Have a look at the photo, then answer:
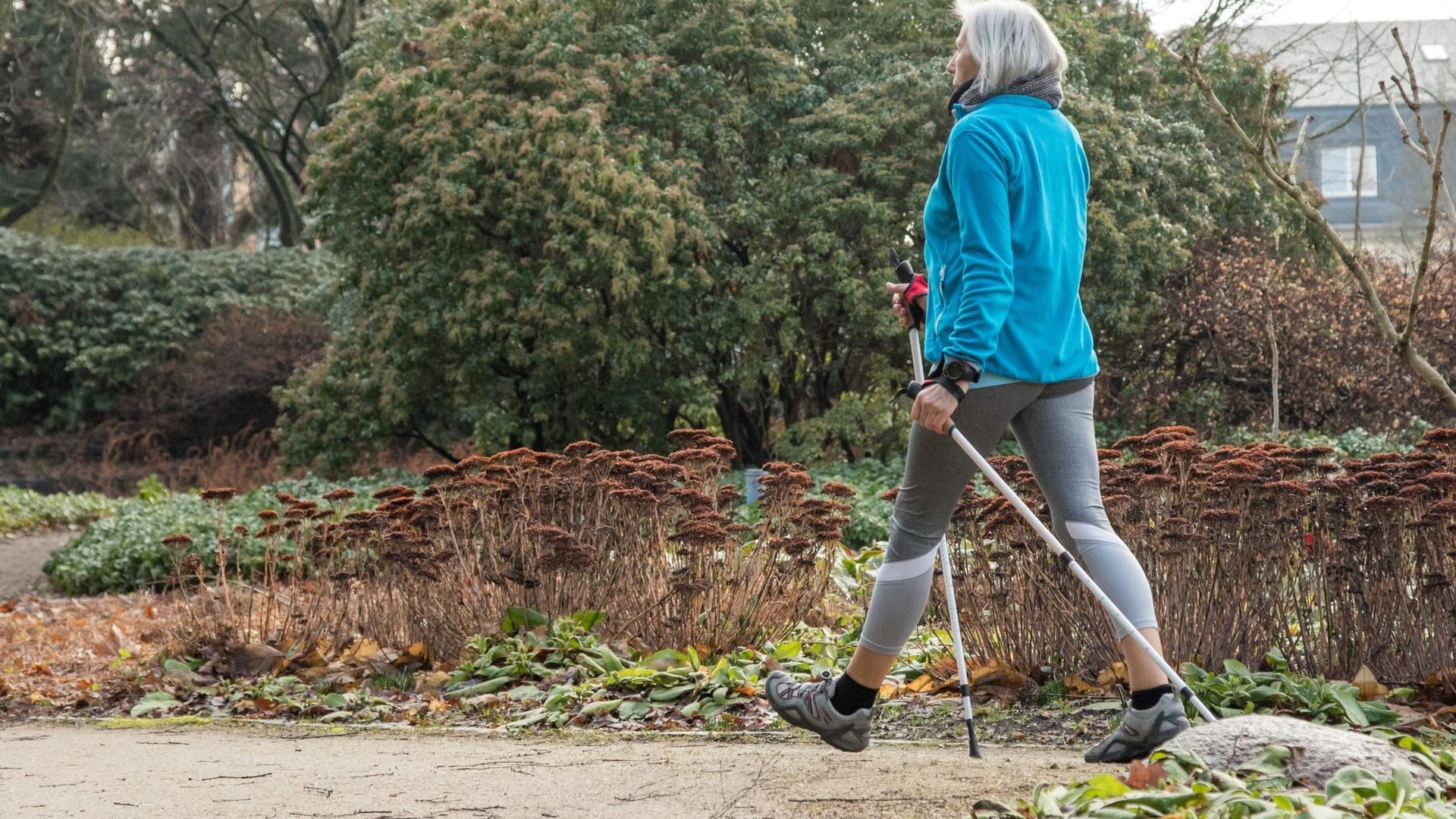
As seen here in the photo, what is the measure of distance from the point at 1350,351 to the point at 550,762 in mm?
9807

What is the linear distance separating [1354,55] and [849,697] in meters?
20.6

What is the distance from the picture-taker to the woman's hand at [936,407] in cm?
334

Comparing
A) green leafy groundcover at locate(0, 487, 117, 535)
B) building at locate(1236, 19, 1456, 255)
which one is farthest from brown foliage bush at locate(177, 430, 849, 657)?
building at locate(1236, 19, 1456, 255)

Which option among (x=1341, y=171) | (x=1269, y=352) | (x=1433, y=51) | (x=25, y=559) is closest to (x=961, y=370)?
(x=1269, y=352)

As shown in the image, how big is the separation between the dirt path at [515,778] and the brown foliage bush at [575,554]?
98cm

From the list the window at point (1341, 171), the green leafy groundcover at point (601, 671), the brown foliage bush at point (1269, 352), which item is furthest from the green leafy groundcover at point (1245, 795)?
the window at point (1341, 171)

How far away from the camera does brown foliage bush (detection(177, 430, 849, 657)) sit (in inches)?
210

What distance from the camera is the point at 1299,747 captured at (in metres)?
2.95

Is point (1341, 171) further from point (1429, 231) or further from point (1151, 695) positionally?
point (1151, 695)

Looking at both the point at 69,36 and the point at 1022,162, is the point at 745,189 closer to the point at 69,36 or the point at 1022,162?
the point at 1022,162

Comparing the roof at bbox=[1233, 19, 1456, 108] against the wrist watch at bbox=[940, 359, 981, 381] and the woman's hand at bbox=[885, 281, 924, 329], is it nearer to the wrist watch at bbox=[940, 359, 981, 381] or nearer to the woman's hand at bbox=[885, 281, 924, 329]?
Answer: the woman's hand at bbox=[885, 281, 924, 329]

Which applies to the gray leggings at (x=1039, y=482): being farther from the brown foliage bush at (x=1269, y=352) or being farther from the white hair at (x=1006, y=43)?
the brown foliage bush at (x=1269, y=352)

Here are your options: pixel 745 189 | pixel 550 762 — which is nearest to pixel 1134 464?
pixel 550 762

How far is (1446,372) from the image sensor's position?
11.5m
